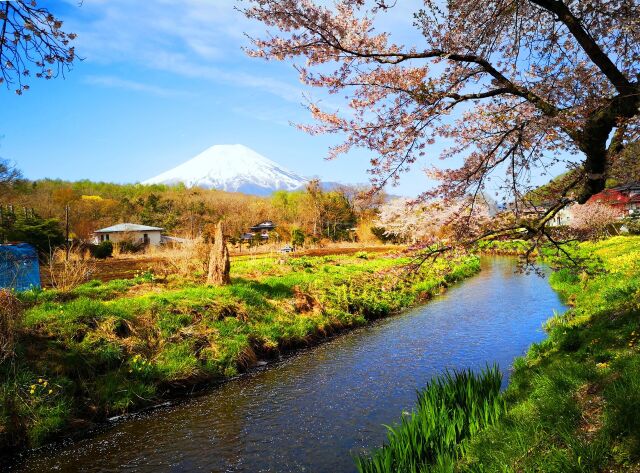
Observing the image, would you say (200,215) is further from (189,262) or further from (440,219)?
(440,219)

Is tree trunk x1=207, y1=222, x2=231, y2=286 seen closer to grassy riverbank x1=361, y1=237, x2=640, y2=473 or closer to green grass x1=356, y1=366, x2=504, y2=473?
green grass x1=356, y1=366, x2=504, y2=473

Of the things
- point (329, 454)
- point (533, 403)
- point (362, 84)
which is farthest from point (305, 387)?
point (362, 84)

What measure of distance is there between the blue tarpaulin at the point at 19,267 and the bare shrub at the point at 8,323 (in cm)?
488

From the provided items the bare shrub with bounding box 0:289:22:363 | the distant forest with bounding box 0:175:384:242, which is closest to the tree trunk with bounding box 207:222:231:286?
the bare shrub with bounding box 0:289:22:363

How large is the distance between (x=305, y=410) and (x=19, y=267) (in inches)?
418

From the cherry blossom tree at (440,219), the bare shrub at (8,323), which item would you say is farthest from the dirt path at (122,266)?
the cherry blossom tree at (440,219)

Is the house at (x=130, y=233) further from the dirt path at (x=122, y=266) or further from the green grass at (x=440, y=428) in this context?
the green grass at (x=440, y=428)

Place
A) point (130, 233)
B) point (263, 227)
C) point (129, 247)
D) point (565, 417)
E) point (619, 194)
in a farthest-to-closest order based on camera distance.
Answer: point (263, 227)
point (130, 233)
point (129, 247)
point (619, 194)
point (565, 417)

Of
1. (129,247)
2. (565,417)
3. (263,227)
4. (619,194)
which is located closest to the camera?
(565,417)

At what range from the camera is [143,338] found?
10.4 m

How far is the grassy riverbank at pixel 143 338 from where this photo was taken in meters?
7.64

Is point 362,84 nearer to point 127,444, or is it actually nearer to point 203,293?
point 127,444

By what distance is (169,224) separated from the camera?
65438mm

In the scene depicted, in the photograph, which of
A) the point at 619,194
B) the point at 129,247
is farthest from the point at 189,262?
the point at 129,247
